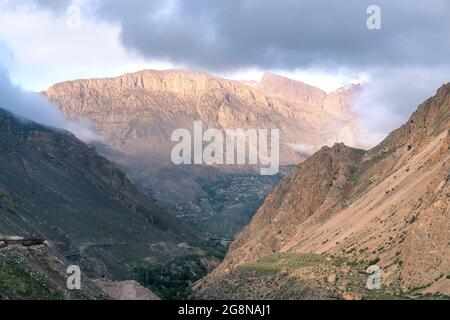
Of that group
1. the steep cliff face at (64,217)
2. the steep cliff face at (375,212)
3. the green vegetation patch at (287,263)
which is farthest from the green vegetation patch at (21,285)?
the steep cliff face at (64,217)

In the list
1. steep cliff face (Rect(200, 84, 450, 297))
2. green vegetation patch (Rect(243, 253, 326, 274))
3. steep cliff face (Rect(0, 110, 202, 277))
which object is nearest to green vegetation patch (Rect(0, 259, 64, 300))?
steep cliff face (Rect(200, 84, 450, 297))

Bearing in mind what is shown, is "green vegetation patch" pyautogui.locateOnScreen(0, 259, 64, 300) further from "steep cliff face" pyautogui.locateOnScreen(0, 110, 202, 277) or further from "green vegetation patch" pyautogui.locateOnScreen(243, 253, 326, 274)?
"steep cliff face" pyautogui.locateOnScreen(0, 110, 202, 277)

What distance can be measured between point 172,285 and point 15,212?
109 feet

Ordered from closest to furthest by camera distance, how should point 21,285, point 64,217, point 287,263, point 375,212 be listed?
point 21,285 → point 287,263 → point 375,212 → point 64,217

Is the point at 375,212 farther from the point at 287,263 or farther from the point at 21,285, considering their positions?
the point at 21,285

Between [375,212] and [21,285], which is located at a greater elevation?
[375,212]

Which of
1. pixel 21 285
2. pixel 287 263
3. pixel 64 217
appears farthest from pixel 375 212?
pixel 64 217

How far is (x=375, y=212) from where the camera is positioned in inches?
3091

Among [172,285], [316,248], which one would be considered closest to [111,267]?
[172,285]

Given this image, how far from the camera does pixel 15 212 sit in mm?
134750

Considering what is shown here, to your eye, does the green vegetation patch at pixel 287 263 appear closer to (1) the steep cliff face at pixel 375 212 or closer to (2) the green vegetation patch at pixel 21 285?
(1) the steep cliff face at pixel 375 212

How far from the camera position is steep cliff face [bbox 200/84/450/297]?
5656 centimetres

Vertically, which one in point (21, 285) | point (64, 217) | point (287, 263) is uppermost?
point (64, 217)
